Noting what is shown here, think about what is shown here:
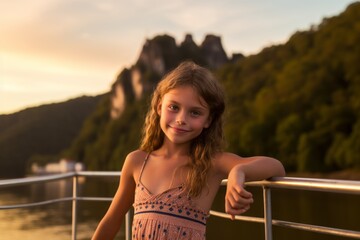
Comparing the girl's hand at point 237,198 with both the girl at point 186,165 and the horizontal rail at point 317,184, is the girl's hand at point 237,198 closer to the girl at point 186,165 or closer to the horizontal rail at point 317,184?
the girl at point 186,165

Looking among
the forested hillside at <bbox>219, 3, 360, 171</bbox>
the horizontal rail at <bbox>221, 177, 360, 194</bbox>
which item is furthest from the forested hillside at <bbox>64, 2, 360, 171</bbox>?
the horizontal rail at <bbox>221, 177, 360, 194</bbox>

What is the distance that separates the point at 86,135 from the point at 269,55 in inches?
1624

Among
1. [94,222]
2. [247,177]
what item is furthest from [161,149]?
[94,222]

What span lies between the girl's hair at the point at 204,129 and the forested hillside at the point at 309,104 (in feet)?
98.1

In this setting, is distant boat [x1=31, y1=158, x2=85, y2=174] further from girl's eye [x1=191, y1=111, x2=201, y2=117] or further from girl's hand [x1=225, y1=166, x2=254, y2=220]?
girl's hand [x1=225, y1=166, x2=254, y2=220]

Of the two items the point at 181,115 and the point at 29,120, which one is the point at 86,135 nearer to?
the point at 29,120

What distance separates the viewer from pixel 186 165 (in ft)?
4.45

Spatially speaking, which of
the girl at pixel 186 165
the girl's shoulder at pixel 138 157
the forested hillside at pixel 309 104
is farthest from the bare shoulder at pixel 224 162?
the forested hillside at pixel 309 104

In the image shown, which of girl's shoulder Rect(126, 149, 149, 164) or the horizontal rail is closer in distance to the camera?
the horizontal rail

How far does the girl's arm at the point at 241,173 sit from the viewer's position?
45.3 inches

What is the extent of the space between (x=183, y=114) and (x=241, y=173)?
0.21 metres

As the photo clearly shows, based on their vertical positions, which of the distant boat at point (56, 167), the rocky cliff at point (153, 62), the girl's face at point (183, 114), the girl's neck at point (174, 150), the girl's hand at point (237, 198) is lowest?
the distant boat at point (56, 167)

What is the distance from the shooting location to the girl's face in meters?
1.32

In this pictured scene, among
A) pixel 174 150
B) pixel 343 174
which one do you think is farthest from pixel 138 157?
pixel 343 174
